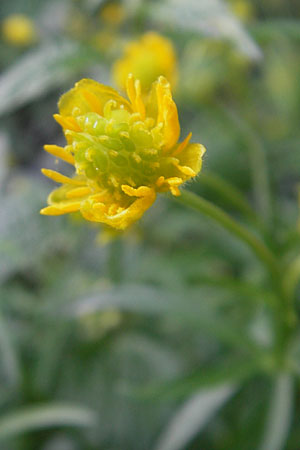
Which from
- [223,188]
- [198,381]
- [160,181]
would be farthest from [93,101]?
[198,381]

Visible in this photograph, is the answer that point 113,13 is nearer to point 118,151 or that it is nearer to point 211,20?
point 211,20

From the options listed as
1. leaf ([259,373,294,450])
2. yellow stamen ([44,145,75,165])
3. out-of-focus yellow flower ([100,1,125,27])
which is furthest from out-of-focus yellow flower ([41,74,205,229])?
out-of-focus yellow flower ([100,1,125,27])

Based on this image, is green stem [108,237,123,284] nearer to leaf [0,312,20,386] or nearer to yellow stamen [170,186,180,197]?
leaf [0,312,20,386]

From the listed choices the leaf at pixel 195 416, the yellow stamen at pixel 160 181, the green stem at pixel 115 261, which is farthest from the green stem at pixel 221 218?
the green stem at pixel 115 261

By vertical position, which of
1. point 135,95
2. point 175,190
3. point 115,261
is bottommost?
point 175,190

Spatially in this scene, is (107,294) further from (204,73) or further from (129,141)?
(204,73)

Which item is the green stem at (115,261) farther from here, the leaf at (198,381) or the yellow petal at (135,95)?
the yellow petal at (135,95)

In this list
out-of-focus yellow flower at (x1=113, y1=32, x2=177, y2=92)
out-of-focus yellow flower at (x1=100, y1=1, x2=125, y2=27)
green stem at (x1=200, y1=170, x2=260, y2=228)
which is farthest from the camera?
out-of-focus yellow flower at (x1=100, y1=1, x2=125, y2=27)
